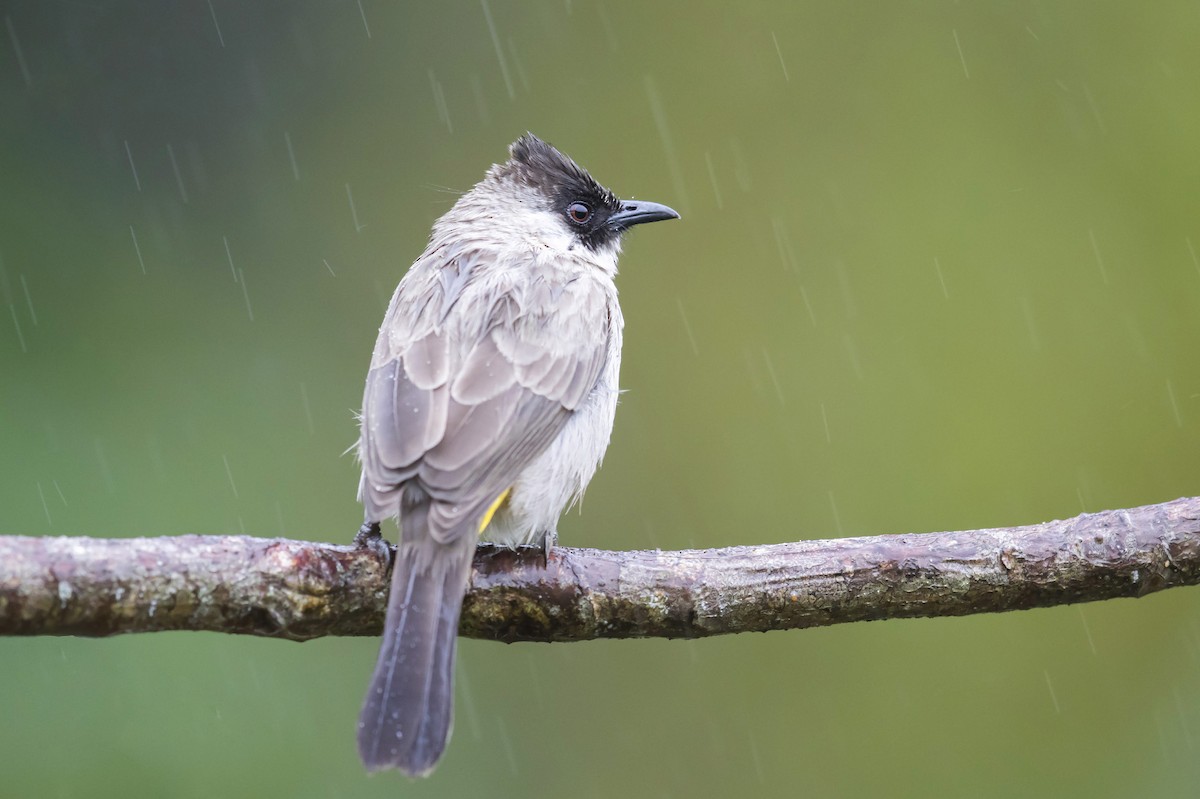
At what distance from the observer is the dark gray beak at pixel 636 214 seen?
5.00 m

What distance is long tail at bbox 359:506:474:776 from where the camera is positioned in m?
2.76

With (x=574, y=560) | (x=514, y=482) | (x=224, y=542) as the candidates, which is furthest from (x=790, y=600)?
(x=224, y=542)

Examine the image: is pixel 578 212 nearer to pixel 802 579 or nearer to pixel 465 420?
pixel 465 420

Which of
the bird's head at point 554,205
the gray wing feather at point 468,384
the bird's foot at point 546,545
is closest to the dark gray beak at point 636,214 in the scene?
the bird's head at point 554,205

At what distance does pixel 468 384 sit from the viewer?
353cm

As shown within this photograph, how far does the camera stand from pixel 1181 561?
126 inches

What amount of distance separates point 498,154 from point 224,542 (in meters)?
4.81

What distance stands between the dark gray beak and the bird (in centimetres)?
16

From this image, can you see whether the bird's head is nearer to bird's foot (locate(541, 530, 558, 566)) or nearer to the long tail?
bird's foot (locate(541, 530, 558, 566))

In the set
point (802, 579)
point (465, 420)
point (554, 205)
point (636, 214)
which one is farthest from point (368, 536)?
point (636, 214)

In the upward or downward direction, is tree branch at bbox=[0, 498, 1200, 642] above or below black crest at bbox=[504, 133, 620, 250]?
below

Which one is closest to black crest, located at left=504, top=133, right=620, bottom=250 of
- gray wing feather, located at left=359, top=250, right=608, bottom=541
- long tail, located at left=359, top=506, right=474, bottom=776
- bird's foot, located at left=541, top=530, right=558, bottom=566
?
gray wing feather, located at left=359, top=250, right=608, bottom=541

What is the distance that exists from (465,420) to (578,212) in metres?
1.81

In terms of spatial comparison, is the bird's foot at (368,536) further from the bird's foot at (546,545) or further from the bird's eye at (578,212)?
the bird's eye at (578,212)
